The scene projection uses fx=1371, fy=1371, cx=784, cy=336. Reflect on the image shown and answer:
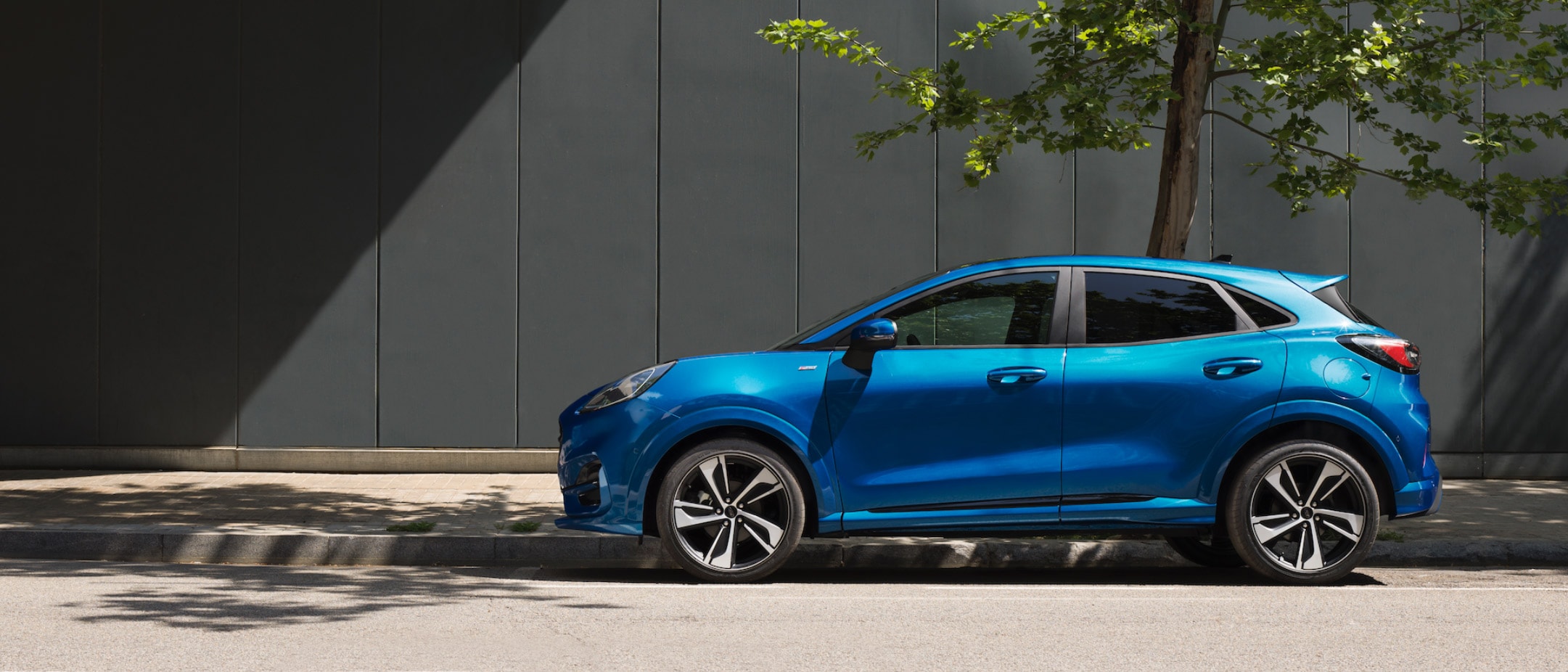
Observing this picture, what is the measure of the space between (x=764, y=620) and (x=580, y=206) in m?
6.59

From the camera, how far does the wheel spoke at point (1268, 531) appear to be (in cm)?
685

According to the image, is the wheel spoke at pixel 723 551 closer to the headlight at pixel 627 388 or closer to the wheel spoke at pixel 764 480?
the wheel spoke at pixel 764 480

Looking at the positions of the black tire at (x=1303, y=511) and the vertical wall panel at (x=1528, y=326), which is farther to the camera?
the vertical wall panel at (x=1528, y=326)

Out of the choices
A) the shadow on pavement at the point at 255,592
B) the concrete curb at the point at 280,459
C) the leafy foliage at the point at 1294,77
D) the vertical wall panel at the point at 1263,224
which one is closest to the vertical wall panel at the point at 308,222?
the concrete curb at the point at 280,459

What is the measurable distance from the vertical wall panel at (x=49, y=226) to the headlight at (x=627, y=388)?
6.98 meters

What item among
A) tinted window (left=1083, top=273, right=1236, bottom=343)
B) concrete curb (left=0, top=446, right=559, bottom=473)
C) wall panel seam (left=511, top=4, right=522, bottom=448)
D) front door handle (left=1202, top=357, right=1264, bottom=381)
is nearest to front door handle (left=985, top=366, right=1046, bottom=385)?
tinted window (left=1083, top=273, right=1236, bottom=343)

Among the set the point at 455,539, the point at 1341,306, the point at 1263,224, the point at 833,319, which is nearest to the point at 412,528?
the point at 455,539

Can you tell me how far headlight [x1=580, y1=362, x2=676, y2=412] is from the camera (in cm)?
690

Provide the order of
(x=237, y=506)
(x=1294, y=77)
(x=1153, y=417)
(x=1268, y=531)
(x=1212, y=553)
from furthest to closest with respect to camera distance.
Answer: (x=237, y=506), (x=1294, y=77), (x=1212, y=553), (x=1268, y=531), (x=1153, y=417)

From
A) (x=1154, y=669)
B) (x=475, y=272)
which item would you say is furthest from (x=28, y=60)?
(x=1154, y=669)

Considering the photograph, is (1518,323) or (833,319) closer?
(833,319)

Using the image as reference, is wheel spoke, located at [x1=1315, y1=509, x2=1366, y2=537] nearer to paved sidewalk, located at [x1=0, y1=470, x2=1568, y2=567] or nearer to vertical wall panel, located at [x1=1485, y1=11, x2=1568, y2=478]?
paved sidewalk, located at [x1=0, y1=470, x2=1568, y2=567]

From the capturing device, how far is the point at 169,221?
1186 cm

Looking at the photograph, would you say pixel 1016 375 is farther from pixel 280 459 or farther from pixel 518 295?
pixel 280 459
